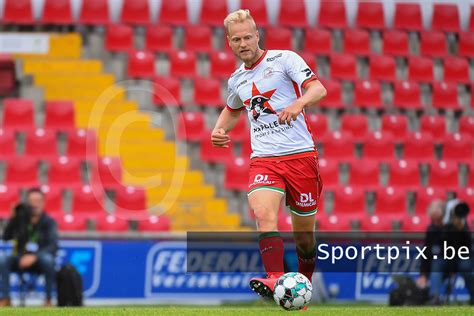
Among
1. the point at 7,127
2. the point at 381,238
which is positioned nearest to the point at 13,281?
the point at 7,127

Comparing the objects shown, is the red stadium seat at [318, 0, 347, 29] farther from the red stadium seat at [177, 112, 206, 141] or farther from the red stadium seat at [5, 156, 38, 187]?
the red stadium seat at [5, 156, 38, 187]

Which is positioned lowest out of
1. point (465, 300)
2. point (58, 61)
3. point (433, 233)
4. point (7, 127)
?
point (465, 300)

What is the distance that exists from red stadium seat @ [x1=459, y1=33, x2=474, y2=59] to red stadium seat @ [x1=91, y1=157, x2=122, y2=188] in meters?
6.49

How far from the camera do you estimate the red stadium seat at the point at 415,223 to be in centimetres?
1486

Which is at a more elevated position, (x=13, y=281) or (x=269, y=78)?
(x=269, y=78)

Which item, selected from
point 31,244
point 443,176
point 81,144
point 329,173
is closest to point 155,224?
point 81,144

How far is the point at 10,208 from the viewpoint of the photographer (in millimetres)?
13688

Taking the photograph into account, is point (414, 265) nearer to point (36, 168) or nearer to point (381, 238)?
point (381, 238)

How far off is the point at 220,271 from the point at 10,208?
3.05 metres

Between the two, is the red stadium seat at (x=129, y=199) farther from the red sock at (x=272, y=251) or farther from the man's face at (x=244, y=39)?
the red sock at (x=272, y=251)

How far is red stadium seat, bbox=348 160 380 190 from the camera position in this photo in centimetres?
1545

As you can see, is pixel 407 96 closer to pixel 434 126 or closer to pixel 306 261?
pixel 434 126

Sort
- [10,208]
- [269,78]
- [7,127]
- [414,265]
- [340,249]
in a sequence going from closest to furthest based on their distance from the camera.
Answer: [269,78]
[340,249]
[414,265]
[10,208]
[7,127]

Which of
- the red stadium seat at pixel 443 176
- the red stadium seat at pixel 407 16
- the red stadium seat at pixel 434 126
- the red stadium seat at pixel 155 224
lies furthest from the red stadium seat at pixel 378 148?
the red stadium seat at pixel 155 224
